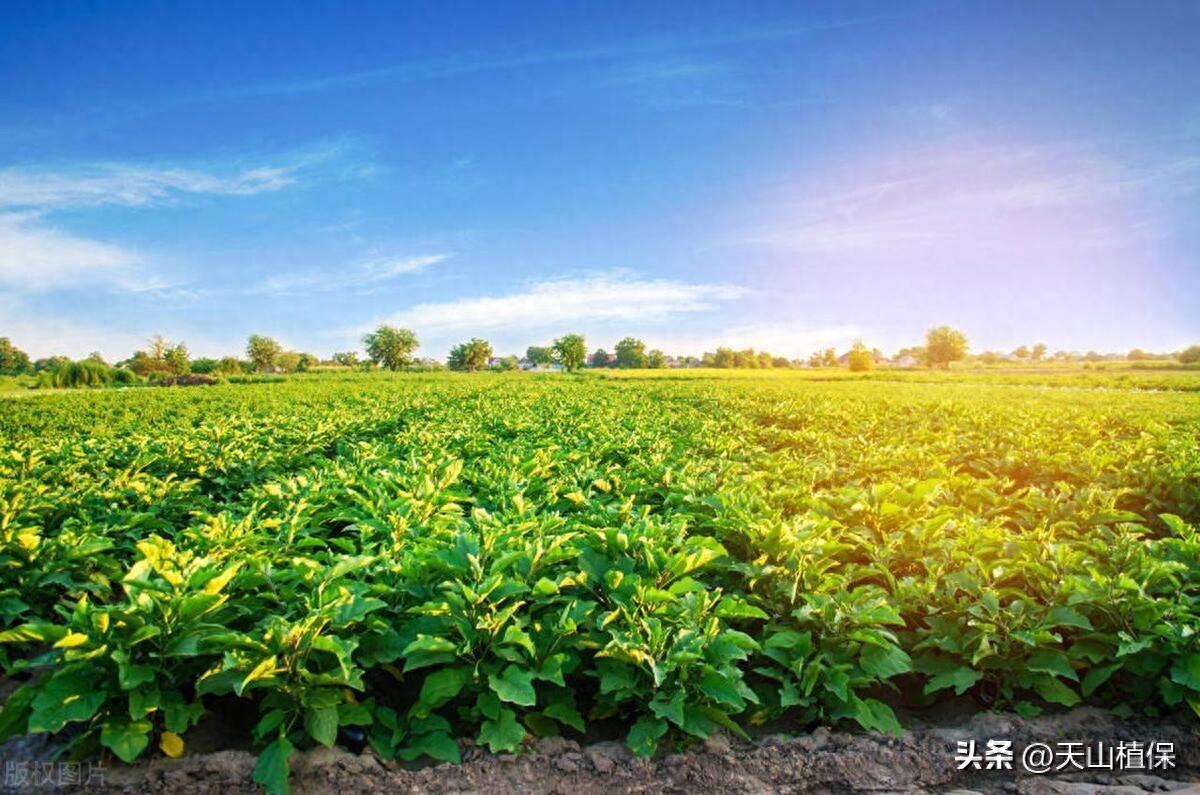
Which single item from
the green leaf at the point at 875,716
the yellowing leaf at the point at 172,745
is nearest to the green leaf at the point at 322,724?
the yellowing leaf at the point at 172,745

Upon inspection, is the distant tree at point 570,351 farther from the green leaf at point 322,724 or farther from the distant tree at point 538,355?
the green leaf at point 322,724

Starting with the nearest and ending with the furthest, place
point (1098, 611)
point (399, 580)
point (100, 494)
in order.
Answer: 1. point (399, 580)
2. point (1098, 611)
3. point (100, 494)

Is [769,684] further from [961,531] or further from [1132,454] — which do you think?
[1132,454]

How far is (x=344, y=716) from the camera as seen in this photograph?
3137 millimetres

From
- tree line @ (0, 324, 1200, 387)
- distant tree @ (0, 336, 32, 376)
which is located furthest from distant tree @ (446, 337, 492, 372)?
distant tree @ (0, 336, 32, 376)

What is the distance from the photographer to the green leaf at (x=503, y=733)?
3.05 m

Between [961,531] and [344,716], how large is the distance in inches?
167

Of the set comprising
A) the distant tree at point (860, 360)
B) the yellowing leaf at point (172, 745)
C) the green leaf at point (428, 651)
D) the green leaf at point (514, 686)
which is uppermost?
the distant tree at point (860, 360)

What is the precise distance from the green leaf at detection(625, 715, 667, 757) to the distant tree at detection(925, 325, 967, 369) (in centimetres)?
11440

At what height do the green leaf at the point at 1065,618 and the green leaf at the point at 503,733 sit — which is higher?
the green leaf at the point at 1065,618

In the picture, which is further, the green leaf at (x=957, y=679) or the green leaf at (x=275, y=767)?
the green leaf at (x=957, y=679)

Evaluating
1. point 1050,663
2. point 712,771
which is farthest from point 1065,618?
point 712,771

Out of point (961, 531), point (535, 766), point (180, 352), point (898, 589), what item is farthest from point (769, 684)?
point (180, 352)

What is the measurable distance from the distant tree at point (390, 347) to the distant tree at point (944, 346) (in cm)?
8719
